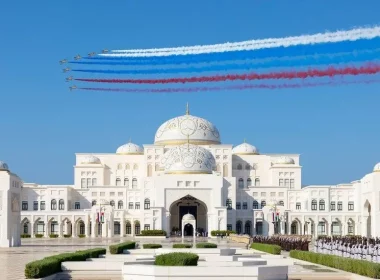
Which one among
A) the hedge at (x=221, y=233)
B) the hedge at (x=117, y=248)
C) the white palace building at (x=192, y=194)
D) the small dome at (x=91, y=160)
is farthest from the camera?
the small dome at (x=91, y=160)

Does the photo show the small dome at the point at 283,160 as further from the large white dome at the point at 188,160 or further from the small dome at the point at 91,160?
the small dome at the point at 91,160

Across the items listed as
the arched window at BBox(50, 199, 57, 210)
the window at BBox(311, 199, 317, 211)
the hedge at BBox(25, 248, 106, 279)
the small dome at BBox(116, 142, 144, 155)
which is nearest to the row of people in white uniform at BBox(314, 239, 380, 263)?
the hedge at BBox(25, 248, 106, 279)

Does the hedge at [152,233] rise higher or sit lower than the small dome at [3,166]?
lower

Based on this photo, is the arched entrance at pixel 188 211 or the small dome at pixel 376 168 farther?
the arched entrance at pixel 188 211

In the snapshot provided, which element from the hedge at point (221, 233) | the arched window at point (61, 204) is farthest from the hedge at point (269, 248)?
the arched window at point (61, 204)

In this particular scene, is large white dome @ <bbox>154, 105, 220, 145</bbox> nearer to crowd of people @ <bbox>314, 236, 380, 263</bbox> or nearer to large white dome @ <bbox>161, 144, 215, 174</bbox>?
large white dome @ <bbox>161, 144, 215, 174</bbox>

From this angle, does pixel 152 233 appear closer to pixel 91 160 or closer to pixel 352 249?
pixel 91 160

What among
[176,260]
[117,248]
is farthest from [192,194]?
[176,260]

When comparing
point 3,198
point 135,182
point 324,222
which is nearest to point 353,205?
point 324,222
